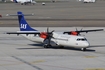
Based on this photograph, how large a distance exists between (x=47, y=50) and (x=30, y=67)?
37.9ft

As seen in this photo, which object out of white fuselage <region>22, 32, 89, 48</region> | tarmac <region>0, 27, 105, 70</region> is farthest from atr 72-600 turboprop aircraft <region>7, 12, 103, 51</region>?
tarmac <region>0, 27, 105, 70</region>

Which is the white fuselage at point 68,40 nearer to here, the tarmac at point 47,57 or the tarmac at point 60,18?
the tarmac at point 47,57

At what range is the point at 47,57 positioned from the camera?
41656 mm

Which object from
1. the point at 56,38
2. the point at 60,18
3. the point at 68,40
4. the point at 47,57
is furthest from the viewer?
the point at 60,18

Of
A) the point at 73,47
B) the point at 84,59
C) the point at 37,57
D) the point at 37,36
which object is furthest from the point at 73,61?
the point at 37,36

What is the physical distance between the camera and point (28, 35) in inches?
2008

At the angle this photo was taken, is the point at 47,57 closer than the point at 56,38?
Yes

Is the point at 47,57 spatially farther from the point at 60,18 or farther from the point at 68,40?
the point at 60,18

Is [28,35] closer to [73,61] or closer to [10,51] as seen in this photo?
[10,51]

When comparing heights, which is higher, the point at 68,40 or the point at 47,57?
the point at 68,40

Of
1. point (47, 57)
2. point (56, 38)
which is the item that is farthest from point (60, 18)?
point (47, 57)

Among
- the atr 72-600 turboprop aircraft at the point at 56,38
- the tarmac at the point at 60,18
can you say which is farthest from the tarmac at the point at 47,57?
the tarmac at the point at 60,18

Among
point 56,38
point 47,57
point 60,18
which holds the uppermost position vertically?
point 56,38

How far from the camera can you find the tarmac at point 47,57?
118ft
